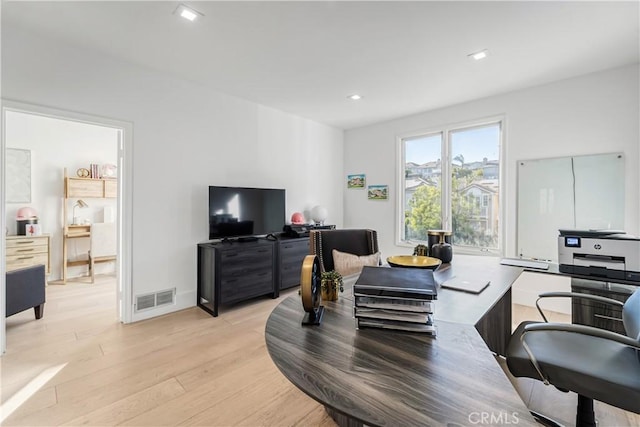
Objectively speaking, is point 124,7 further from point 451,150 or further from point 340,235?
point 451,150

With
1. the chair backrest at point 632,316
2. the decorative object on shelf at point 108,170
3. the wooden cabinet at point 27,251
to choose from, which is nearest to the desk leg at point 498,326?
the chair backrest at point 632,316

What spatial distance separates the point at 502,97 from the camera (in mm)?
3684

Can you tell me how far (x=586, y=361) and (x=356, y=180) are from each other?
168 inches

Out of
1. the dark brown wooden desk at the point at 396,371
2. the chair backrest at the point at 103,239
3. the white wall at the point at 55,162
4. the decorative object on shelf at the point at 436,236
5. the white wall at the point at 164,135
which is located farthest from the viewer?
the chair backrest at the point at 103,239

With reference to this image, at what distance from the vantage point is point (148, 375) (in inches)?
80.6

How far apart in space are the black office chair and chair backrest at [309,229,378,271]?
1.16 m

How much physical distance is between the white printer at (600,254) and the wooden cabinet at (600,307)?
0.08m

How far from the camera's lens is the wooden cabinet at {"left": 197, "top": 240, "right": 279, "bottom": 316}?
3135mm

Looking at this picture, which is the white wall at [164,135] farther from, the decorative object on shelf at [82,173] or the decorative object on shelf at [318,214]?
the decorative object on shelf at [82,173]

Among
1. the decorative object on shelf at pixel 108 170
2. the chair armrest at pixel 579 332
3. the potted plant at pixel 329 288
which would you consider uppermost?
the decorative object on shelf at pixel 108 170

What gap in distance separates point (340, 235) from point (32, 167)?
518 centimetres

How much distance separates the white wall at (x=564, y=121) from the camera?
2.91 metres

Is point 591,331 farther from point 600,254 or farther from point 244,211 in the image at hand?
point 244,211

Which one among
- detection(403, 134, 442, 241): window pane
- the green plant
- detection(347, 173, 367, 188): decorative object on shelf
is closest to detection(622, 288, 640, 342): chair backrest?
the green plant
